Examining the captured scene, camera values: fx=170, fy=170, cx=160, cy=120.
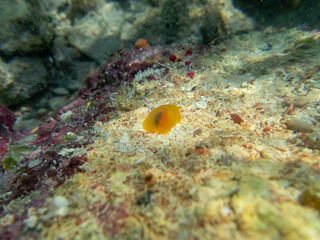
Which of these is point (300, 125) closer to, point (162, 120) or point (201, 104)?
point (201, 104)

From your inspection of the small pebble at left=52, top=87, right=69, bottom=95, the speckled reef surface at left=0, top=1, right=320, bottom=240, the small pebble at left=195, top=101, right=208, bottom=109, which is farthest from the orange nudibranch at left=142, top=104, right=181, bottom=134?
the small pebble at left=52, top=87, right=69, bottom=95

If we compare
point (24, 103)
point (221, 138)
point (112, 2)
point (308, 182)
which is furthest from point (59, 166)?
point (112, 2)

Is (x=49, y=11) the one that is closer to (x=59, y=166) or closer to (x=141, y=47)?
(x=141, y=47)

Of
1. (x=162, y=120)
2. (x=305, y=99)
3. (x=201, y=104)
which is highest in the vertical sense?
(x=162, y=120)

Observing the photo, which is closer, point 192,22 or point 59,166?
point 59,166

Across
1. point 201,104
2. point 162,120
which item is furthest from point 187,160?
point 201,104

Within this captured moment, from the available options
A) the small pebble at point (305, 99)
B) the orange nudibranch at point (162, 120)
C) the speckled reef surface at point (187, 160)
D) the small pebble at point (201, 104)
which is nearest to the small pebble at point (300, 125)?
the speckled reef surface at point (187, 160)
